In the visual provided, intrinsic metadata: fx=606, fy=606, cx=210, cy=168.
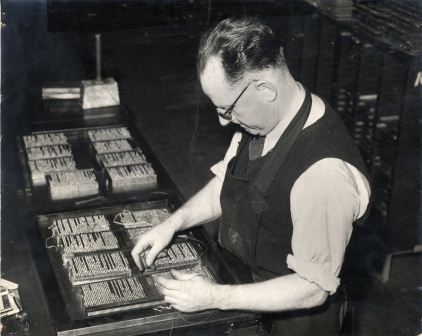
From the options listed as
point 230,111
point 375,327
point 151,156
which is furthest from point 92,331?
point 375,327

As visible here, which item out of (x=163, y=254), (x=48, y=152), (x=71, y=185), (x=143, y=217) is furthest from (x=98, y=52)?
(x=163, y=254)

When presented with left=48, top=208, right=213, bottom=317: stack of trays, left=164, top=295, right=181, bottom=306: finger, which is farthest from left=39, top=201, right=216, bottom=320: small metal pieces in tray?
left=164, top=295, right=181, bottom=306: finger

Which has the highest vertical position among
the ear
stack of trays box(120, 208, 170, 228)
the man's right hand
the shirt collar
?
the ear

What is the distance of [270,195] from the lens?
2.00m

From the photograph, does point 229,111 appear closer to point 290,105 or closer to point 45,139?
point 290,105

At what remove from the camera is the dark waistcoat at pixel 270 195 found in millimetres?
1919

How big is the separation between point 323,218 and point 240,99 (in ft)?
1.46

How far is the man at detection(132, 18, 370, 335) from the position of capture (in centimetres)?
181

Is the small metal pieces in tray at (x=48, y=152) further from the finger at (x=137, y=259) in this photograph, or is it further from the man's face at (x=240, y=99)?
the man's face at (x=240, y=99)

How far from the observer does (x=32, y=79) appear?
4258 mm

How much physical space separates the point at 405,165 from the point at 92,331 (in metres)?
2.54

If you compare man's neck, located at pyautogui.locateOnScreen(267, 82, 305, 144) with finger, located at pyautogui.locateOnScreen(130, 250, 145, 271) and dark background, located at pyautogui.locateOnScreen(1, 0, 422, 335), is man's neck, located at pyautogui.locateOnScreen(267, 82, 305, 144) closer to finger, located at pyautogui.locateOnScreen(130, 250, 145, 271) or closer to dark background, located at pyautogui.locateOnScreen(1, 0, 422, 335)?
finger, located at pyautogui.locateOnScreen(130, 250, 145, 271)

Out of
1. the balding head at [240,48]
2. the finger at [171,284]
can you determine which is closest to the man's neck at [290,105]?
the balding head at [240,48]

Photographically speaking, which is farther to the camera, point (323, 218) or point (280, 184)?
point (280, 184)
